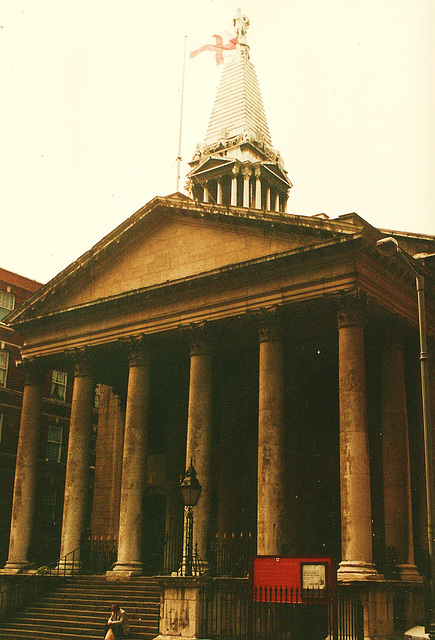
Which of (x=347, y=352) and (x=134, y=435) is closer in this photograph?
(x=347, y=352)

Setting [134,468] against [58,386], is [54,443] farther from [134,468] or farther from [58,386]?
[134,468]

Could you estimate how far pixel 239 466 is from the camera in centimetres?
3266

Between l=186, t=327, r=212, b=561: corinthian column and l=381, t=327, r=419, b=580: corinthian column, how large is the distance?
589cm

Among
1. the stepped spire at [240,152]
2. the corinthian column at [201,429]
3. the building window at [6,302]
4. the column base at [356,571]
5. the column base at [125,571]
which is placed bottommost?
the column base at [125,571]

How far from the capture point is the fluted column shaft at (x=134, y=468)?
2725cm

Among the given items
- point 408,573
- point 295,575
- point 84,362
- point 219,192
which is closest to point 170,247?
point 84,362

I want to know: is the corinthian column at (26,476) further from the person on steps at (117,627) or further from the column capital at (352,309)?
the column capital at (352,309)

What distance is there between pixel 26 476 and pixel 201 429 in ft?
30.2

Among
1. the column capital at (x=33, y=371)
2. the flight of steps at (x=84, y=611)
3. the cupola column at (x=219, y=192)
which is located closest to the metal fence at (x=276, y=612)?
the flight of steps at (x=84, y=611)

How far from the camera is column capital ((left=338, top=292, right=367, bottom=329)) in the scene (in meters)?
24.0

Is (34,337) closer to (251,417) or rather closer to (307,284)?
(251,417)

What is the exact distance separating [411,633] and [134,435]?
14.0m

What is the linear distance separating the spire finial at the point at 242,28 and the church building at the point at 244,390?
117ft

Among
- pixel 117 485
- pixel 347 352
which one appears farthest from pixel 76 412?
pixel 347 352
